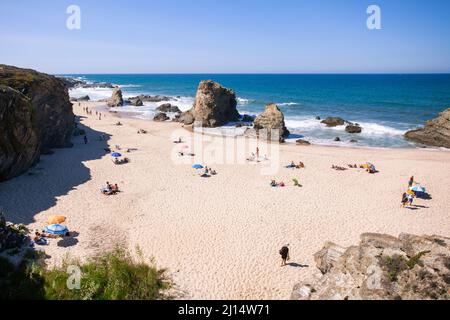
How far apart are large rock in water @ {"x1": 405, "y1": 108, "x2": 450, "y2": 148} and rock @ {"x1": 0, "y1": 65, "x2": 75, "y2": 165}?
139 ft

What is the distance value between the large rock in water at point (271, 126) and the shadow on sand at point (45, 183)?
19897 millimetres

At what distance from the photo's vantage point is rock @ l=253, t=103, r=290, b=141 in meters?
39.7

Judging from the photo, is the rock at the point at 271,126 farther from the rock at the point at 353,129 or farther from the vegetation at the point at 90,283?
the vegetation at the point at 90,283

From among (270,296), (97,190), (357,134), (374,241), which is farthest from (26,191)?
(357,134)

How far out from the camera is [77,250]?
14438 millimetres

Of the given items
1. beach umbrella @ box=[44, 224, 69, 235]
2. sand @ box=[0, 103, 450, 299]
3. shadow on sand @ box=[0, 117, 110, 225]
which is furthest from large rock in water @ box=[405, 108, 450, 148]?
beach umbrella @ box=[44, 224, 69, 235]

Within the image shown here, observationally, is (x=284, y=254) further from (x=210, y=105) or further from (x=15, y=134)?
(x=210, y=105)

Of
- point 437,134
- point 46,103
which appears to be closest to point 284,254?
point 46,103

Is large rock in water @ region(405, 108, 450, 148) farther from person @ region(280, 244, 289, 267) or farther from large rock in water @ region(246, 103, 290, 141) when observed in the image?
person @ region(280, 244, 289, 267)

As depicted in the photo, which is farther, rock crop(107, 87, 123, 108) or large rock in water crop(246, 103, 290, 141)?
rock crop(107, 87, 123, 108)

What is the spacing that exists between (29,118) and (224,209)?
1671cm

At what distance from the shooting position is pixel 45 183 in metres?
22.0

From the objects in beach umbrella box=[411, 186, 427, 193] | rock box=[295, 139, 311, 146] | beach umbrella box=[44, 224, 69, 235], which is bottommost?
beach umbrella box=[44, 224, 69, 235]

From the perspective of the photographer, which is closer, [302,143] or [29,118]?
[29,118]
